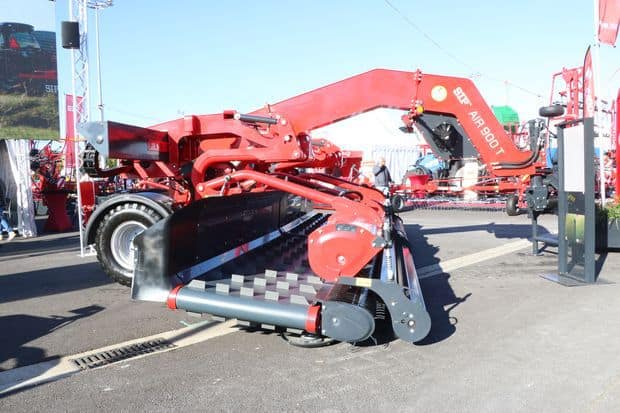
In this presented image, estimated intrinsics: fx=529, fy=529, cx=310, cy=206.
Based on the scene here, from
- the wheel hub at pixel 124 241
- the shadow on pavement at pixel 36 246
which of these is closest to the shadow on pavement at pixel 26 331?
the wheel hub at pixel 124 241

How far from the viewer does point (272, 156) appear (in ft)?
18.2

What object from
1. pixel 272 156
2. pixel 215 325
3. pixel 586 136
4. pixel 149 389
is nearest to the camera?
pixel 149 389

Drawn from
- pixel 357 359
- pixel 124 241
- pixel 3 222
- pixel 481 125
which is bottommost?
pixel 357 359

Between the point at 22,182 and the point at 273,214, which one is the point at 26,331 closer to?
the point at 273,214

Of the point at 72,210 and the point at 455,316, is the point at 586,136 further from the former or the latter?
the point at 72,210

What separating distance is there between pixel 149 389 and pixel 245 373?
2.12 ft

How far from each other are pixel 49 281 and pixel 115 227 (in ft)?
6.10

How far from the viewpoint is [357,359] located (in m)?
3.93

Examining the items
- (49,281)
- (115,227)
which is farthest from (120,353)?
(49,281)

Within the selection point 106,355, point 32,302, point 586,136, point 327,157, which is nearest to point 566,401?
point 106,355

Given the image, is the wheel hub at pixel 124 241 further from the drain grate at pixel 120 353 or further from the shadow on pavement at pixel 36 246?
the shadow on pavement at pixel 36 246

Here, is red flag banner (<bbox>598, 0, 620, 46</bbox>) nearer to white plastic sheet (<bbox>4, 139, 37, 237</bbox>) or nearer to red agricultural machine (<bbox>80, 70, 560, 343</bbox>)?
red agricultural machine (<bbox>80, 70, 560, 343</bbox>)

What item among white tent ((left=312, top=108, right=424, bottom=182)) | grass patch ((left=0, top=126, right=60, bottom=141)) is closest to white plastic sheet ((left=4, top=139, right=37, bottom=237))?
grass patch ((left=0, top=126, right=60, bottom=141))

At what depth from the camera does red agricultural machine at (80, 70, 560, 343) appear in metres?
3.84
